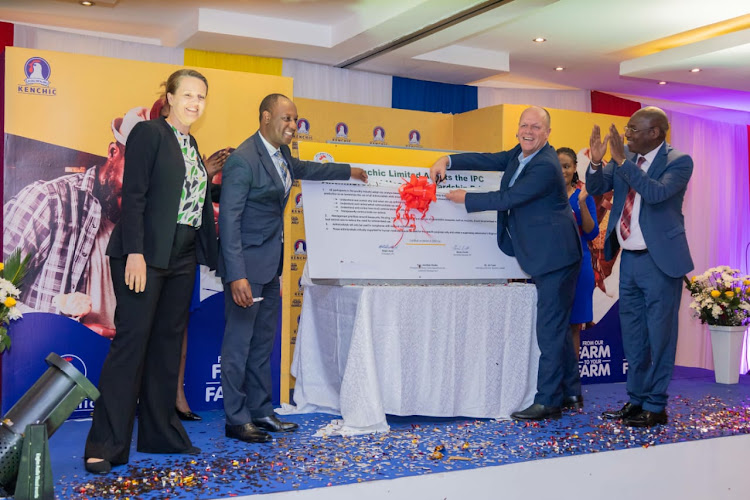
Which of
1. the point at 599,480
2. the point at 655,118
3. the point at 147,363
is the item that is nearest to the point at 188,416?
the point at 147,363

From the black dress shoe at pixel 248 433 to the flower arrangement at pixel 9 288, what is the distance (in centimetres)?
131

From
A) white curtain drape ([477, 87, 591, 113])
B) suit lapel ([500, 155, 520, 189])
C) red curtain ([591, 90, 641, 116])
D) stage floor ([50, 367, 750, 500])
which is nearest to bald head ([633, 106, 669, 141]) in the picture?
suit lapel ([500, 155, 520, 189])

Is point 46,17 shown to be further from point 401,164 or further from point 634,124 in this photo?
point 634,124

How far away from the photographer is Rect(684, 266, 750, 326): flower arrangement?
6.36 meters

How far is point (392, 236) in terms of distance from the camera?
4609mm

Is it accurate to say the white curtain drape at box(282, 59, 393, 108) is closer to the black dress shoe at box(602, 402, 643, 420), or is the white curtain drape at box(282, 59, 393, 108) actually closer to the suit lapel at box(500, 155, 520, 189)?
the suit lapel at box(500, 155, 520, 189)

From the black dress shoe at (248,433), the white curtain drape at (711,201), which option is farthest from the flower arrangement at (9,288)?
the white curtain drape at (711,201)

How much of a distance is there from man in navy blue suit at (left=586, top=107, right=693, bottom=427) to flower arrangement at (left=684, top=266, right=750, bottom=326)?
2.05 metres

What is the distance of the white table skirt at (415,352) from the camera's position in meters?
4.14

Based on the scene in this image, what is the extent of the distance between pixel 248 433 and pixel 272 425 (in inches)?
10.3

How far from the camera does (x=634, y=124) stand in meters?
4.49

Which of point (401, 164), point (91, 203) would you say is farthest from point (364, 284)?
point (91, 203)

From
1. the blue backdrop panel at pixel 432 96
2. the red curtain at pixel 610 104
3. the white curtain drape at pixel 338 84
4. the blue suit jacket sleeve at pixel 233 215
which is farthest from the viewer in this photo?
the red curtain at pixel 610 104

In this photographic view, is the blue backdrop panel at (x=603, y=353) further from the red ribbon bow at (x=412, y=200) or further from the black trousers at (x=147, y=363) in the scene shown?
the black trousers at (x=147, y=363)
